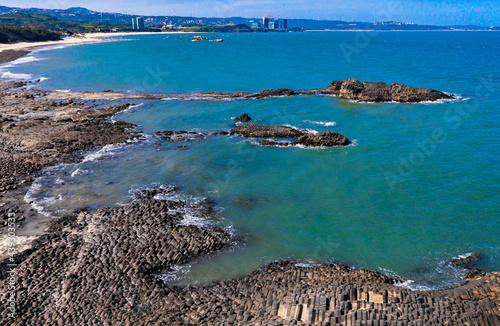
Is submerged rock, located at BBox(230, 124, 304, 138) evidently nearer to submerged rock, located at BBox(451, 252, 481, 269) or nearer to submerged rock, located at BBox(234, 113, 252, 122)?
submerged rock, located at BBox(234, 113, 252, 122)

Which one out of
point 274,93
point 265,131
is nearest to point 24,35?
point 274,93

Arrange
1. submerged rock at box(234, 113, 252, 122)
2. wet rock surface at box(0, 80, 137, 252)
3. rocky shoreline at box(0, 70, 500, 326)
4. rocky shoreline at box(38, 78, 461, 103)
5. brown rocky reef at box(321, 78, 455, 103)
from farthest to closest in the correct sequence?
rocky shoreline at box(38, 78, 461, 103) → brown rocky reef at box(321, 78, 455, 103) → submerged rock at box(234, 113, 252, 122) → wet rock surface at box(0, 80, 137, 252) → rocky shoreline at box(0, 70, 500, 326)

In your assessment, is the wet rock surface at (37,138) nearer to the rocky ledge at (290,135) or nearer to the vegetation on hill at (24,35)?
the rocky ledge at (290,135)

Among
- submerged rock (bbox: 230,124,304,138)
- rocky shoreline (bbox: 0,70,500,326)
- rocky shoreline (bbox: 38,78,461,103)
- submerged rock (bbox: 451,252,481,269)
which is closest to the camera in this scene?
rocky shoreline (bbox: 0,70,500,326)

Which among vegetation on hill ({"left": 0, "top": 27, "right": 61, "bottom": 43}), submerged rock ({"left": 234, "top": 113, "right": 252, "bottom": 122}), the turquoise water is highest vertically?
vegetation on hill ({"left": 0, "top": 27, "right": 61, "bottom": 43})

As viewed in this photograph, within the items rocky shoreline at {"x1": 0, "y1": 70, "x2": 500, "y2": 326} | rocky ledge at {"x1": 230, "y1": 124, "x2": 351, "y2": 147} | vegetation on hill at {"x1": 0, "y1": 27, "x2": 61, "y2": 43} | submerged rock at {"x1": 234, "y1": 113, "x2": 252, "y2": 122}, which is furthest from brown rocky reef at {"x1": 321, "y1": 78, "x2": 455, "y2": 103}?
vegetation on hill at {"x1": 0, "y1": 27, "x2": 61, "y2": 43}

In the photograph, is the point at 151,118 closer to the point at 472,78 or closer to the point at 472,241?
the point at 472,241
